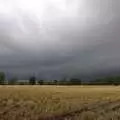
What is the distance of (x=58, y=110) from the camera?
86.4 ft

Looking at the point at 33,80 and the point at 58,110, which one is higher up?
the point at 33,80

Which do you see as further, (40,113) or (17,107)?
(17,107)

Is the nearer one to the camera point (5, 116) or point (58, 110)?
point (5, 116)

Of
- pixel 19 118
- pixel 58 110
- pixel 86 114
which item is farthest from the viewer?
pixel 58 110

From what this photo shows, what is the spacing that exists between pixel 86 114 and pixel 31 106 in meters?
6.02

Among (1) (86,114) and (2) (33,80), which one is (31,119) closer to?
(1) (86,114)

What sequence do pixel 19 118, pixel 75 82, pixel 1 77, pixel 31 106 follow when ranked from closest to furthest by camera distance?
pixel 19 118, pixel 31 106, pixel 75 82, pixel 1 77

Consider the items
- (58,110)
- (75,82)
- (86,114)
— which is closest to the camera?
(86,114)

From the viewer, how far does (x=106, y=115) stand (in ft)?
78.1

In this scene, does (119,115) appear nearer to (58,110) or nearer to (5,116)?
(58,110)

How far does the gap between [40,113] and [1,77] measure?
489ft

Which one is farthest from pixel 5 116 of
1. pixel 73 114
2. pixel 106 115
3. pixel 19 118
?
pixel 106 115

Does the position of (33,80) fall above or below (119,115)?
above

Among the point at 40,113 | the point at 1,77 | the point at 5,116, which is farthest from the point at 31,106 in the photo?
the point at 1,77
